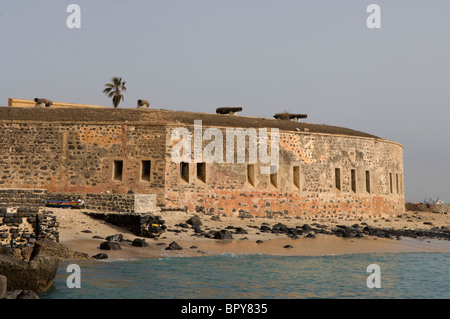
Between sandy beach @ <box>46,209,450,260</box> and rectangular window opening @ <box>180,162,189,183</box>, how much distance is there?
79.6 inches

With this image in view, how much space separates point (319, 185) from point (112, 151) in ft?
34.2

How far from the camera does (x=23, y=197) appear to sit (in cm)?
1365

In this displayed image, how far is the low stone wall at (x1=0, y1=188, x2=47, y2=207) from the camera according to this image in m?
13.3

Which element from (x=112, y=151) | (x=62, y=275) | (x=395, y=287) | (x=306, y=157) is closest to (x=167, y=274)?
(x=62, y=275)

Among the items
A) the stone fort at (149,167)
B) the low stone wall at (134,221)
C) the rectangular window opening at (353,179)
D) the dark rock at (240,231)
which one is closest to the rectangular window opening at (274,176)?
the stone fort at (149,167)

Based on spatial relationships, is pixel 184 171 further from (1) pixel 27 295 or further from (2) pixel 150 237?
(1) pixel 27 295

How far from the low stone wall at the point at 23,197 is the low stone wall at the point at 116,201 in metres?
5.21

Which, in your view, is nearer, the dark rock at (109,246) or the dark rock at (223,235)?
the dark rock at (109,246)

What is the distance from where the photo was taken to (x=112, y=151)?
838 inches

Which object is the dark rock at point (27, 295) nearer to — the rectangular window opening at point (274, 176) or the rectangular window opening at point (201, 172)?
the rectangular window opening at point (201, 172)

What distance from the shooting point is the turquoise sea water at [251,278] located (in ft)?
30.7

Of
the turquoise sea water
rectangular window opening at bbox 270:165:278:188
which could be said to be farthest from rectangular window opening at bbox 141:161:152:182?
the turquoise sea water

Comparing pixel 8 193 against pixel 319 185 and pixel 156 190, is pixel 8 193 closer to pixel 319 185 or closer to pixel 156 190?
pixel 156 190

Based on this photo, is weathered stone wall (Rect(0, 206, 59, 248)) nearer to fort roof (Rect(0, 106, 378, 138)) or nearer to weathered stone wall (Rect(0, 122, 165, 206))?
weathered stone wall (Rect(0, 122, 165, 206))
